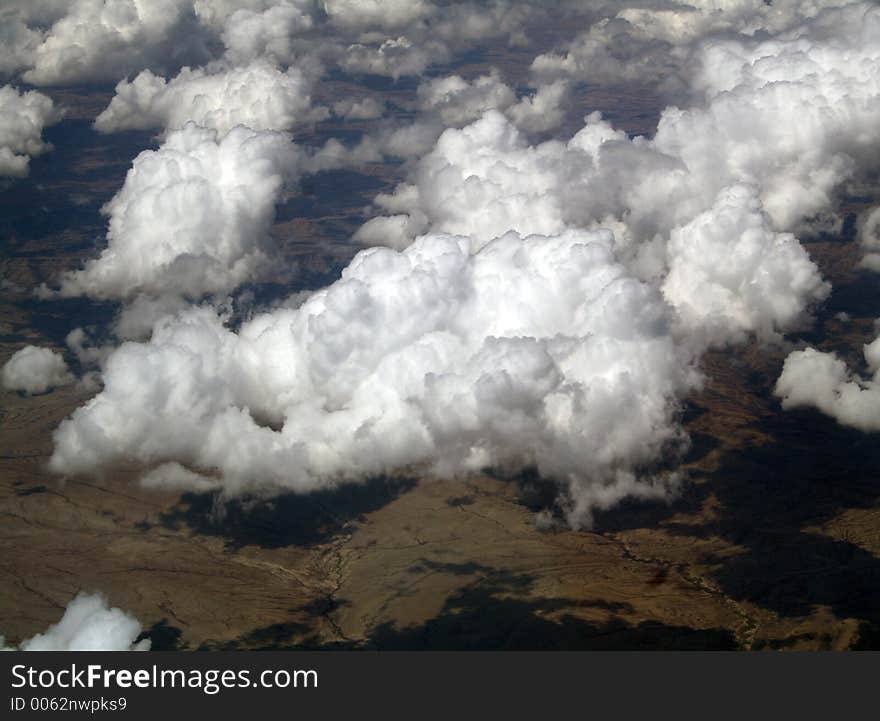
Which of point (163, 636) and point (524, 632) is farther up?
point (163, 636)

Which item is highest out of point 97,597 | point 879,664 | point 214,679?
point 97,597

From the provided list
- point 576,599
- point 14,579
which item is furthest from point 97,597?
point 576,599

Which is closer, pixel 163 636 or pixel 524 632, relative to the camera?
pixel 524 632

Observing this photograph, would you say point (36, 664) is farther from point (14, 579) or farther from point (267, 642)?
point (14, 579)

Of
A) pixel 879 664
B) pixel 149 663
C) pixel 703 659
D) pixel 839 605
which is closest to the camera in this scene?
pixel 149 663

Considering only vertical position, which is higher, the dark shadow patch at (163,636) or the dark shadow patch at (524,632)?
the dark shadow patch at (163,636)

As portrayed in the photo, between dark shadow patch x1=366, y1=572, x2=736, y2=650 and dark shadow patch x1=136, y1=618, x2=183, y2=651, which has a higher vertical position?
dark shadow patch x1=136, y1=618, x2=183, y2=651

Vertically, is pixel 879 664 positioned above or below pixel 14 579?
below

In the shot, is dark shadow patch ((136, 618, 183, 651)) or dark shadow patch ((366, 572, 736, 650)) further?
dark shadow patch ((136, 618, 183, 651))

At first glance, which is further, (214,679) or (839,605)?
(839,605)

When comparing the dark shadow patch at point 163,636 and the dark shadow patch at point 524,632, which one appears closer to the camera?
the dark shadow patch at point 524,632

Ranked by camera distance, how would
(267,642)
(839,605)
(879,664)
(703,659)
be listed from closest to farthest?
(879,664) < (703,659) < (267,642) < (839,605)
